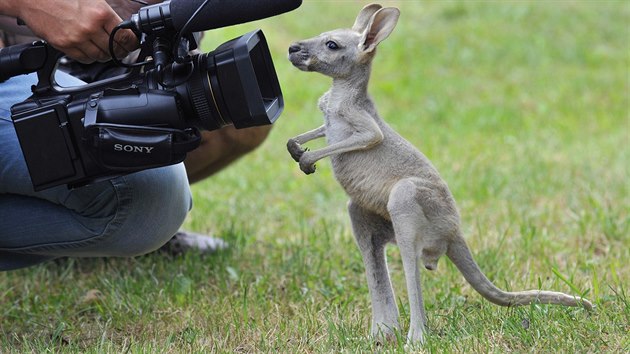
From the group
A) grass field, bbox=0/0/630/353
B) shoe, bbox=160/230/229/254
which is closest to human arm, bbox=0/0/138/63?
grass field, bbox=0/0/630/353

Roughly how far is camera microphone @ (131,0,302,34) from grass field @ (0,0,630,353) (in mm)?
968

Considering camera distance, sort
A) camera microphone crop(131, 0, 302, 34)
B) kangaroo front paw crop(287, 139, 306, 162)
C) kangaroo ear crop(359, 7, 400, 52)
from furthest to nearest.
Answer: kangaroo front paw crop(287, 139, 306, 162) → kangaroo ear crop(359, 7, 400, 52) → camera microphone crop(131, 0, 302, 34)

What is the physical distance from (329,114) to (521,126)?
439cm

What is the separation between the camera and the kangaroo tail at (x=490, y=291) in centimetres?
281

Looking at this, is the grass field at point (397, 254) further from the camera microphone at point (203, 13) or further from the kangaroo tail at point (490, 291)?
the camera microphone at point (203, 13)

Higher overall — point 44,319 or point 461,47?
point 44,319

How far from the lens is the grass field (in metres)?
2.97

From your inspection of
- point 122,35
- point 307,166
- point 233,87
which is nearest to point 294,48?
point 233,87

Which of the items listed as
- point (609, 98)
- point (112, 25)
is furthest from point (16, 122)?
point (609, 98)

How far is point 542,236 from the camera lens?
4.25 m

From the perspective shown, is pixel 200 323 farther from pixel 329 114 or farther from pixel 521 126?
pixel 521 126

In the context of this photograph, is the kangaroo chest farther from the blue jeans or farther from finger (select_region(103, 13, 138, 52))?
the blue jeans

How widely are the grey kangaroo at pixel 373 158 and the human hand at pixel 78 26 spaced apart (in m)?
0.48

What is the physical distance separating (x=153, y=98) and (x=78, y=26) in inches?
10.7
